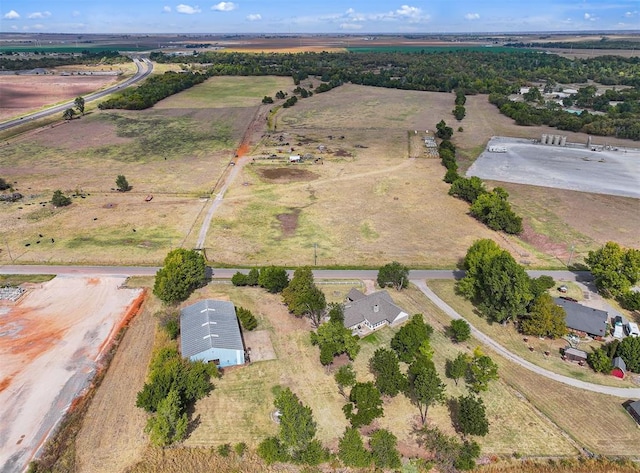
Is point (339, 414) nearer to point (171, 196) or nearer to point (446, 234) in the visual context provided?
point (446, 234)

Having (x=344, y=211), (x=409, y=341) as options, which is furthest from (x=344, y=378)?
(x=344, y=211)

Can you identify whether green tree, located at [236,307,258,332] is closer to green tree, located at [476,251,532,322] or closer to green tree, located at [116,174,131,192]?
green tree, located at [476,251,532,322]

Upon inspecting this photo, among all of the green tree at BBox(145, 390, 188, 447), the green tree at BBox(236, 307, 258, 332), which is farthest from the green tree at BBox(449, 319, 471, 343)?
the green tree at BBox(145, 390, 188, 447)

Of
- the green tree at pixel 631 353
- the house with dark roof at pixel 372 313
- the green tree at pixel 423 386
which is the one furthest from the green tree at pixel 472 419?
the green tree at pixel 631 353

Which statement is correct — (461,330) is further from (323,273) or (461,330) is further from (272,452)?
(272,452)

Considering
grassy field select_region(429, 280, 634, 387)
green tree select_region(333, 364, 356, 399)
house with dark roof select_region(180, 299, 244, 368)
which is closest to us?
green tree select_region(333, 364, 356, 399)

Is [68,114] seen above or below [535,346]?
above
